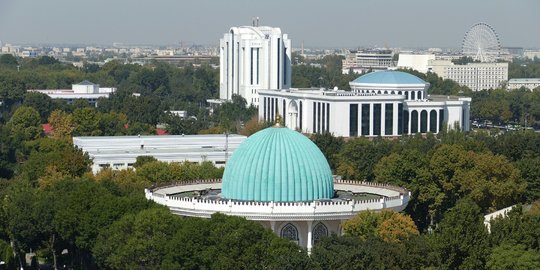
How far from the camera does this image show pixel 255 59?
113 metres

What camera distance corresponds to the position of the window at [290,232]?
39662 millimetres

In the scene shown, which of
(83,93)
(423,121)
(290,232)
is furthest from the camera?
(83,93)

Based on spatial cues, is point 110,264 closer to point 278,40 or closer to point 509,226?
point 509,226

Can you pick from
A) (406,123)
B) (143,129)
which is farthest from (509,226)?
(406,123)

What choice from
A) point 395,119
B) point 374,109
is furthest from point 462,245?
point 395,119

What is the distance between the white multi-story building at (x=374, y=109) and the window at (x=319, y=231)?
49436 mm

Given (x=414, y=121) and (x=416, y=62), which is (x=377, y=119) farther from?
(x=416, y=62)

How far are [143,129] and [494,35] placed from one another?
402 ft

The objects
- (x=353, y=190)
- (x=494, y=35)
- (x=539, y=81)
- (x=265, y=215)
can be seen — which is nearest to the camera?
(x=265, y=215)

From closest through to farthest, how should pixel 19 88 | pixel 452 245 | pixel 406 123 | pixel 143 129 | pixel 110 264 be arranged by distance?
pixel 452 245
pixel 110 264
pixel 143 129
pixel 406 123
pixel 19 88

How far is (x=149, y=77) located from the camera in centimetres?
14238

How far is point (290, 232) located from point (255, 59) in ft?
243

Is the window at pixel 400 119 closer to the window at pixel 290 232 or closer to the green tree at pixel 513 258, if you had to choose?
the window at pixel 290 232

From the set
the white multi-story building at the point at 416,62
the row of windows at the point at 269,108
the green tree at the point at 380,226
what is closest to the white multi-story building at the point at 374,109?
the row of windows at the point at 269,108
